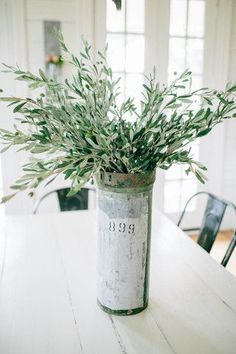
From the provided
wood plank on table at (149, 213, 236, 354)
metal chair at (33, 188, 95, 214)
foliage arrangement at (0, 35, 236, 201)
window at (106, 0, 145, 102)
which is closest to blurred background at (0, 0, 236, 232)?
window at (106, 0, 145, 102)

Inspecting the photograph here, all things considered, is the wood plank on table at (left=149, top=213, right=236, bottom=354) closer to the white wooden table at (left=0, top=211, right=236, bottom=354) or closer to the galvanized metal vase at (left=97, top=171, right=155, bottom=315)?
the white wooden table at (left=0, top=211, right=236, bottom=354)

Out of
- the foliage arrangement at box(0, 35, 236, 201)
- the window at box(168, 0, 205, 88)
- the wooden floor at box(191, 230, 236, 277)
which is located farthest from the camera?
the window at box(168, 0, 205, 88)

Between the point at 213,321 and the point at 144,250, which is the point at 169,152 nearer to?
the point at 144,250

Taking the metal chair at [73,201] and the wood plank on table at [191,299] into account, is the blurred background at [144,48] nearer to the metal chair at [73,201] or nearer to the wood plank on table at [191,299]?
the metal chair at [73,201]

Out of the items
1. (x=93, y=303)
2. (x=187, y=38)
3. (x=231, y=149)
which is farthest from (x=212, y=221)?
(x=187, y=38)

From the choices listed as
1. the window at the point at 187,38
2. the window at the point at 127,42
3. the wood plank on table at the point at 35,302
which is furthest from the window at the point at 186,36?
the wood plank on table at the point at 35,302

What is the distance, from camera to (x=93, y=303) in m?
1.05

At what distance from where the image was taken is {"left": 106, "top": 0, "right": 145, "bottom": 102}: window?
2.98m

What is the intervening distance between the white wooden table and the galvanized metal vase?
0.06 meters

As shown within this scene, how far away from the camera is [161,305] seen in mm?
1054

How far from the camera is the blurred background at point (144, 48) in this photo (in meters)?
2.75

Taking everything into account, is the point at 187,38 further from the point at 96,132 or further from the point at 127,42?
the point at 96,132

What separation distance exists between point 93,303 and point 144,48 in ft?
8.37

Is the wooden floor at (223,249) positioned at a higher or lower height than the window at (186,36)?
lower
